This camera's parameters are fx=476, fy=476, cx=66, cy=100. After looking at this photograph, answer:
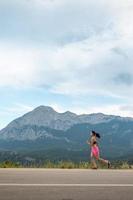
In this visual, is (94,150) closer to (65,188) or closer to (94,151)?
(94,151)

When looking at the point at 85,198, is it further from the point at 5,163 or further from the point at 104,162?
the point at 5,163

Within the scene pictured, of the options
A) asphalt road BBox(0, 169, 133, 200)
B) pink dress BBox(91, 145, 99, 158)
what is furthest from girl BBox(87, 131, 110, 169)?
asphalt road BBox(0, 169, 133, 200)

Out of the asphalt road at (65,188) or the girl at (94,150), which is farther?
the girl at (94,150)

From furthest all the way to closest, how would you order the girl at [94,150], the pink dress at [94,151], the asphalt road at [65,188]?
the pink dress at [94,151]
the girl at [94,150]
the asphalt road at [65,188]

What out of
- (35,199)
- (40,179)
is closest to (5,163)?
(40,179)

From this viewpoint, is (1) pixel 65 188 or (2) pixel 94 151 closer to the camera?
(1) pixel 65 188

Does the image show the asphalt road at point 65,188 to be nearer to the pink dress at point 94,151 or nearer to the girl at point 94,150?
the girl at point 94,150

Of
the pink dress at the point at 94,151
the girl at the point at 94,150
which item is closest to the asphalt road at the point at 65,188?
the girl at the point at 94,150

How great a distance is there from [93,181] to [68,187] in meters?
1.60

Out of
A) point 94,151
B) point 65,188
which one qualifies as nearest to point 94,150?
point 94,151

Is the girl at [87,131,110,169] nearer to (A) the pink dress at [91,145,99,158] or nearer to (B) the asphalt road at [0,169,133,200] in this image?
(A) the pink dress at [91,145,99,158]

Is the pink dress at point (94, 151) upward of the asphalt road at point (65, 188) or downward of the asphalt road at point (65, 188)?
upward

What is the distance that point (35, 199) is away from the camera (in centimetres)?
947

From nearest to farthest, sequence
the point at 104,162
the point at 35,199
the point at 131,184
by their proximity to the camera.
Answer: the point at 35,199, the point at 131,184, the point at 104,162
